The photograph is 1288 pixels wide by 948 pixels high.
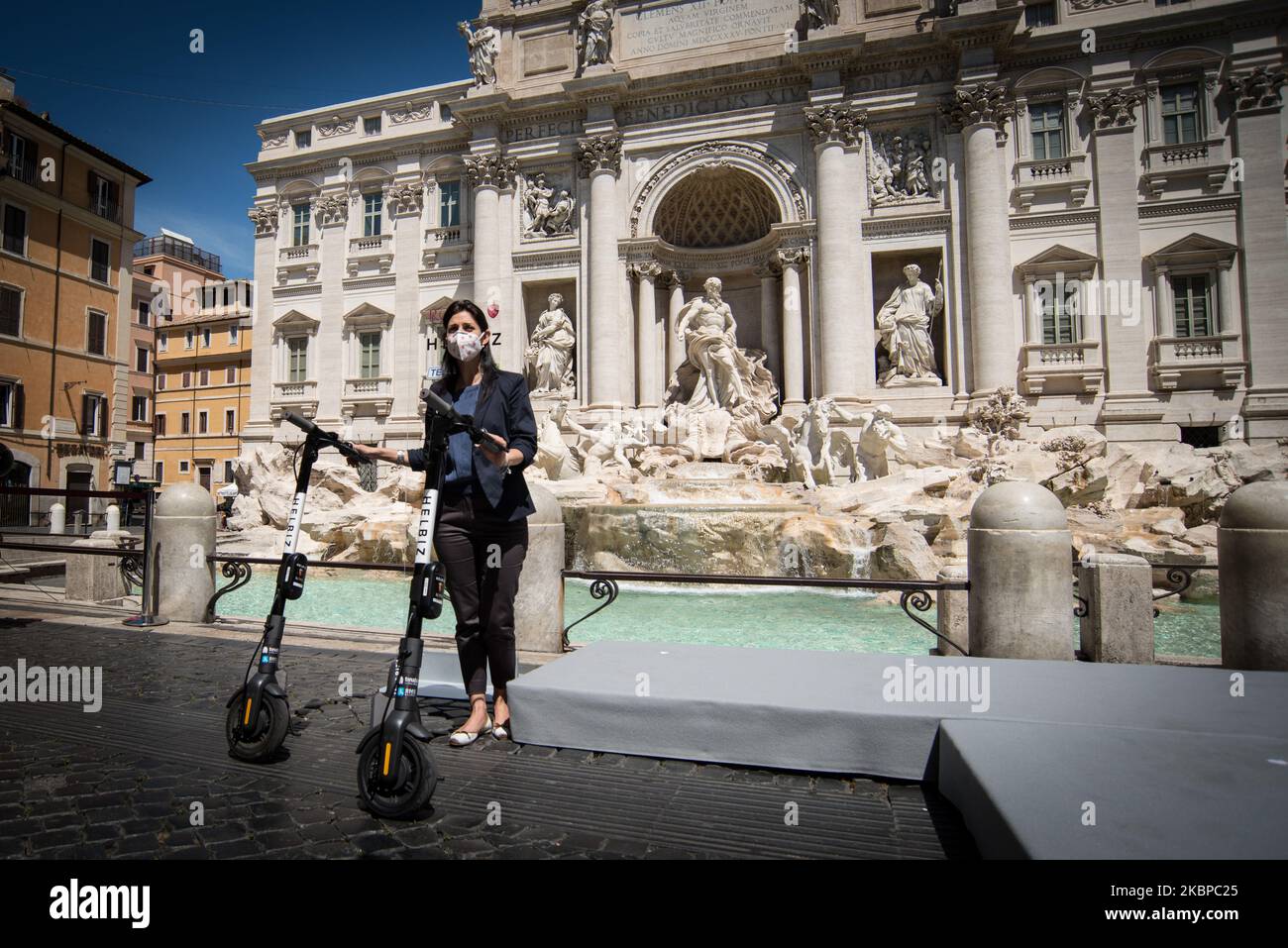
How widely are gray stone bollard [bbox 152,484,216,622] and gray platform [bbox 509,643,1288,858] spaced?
204 inches

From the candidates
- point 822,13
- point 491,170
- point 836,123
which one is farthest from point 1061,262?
point 491,170

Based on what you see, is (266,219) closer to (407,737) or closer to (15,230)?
(15,230)

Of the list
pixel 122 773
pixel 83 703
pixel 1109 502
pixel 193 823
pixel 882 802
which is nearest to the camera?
pixel 193 823

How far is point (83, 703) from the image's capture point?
14.8 ft

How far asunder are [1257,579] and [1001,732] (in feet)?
9.75

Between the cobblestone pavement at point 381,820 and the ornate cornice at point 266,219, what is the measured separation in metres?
29.5

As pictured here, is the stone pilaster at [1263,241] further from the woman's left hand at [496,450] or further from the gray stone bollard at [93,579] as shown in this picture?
the gray stone bollard at [93,579]

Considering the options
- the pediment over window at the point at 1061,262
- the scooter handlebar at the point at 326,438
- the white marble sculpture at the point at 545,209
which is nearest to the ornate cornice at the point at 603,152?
the white marble sculpture at the point at 545,209

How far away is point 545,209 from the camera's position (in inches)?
976

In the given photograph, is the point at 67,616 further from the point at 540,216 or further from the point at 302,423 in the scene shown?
the point at 540,216

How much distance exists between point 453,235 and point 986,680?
26617mm

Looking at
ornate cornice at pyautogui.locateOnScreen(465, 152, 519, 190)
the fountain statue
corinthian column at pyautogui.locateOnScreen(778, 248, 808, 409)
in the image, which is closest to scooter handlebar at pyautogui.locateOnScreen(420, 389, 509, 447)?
the fountain statue

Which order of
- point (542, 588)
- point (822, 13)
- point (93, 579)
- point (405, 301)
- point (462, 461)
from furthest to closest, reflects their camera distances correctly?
point (405, 301), point (822, 13), point (93, 579), point (542, 588), point (462, 461)
